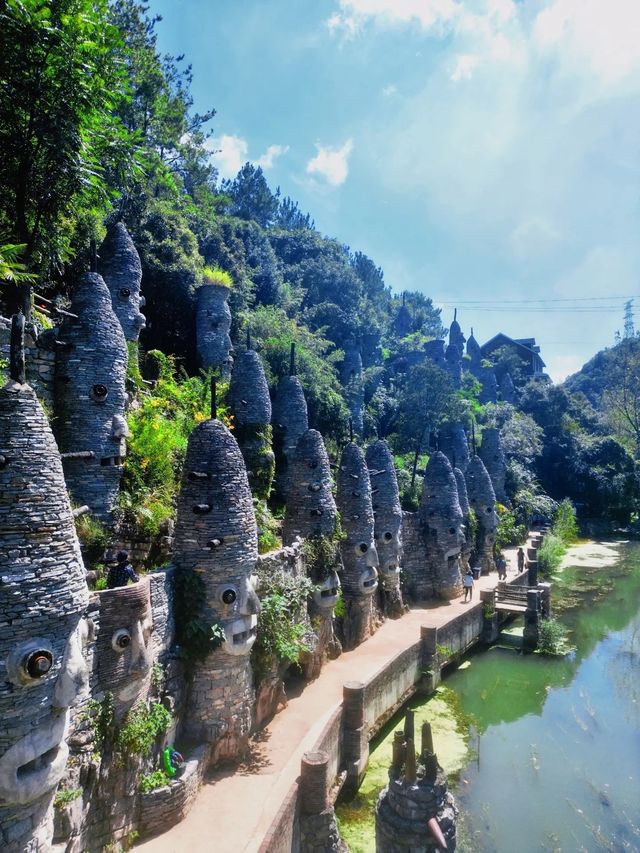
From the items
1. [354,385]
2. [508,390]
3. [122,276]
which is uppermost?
[508,390]

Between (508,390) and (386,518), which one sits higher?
(508,390)

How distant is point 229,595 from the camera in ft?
33.8

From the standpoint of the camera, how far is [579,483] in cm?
4766

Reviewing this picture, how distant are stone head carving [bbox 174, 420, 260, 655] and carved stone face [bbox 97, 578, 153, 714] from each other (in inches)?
72.9

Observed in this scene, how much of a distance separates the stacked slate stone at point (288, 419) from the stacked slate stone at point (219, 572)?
38.8 feet

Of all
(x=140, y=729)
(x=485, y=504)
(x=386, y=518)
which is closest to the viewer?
(x=140, y=729)

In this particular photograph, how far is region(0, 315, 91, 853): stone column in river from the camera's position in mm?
5766

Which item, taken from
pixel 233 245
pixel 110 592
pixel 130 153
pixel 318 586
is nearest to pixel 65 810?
pixel 110 592

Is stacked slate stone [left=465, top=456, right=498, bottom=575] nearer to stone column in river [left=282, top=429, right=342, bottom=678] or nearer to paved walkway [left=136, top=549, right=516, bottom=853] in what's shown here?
paved walkway [left=136, top=549, right=516, bottom=853]

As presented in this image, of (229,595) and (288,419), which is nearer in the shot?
(229,595)

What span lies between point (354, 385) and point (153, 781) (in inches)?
1306

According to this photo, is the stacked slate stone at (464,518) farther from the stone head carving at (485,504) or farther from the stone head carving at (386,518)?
the stone head carving at (386,518)

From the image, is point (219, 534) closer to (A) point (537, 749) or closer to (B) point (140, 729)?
(B) point (140, 729)

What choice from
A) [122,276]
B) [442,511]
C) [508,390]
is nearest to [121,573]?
[122,276]
